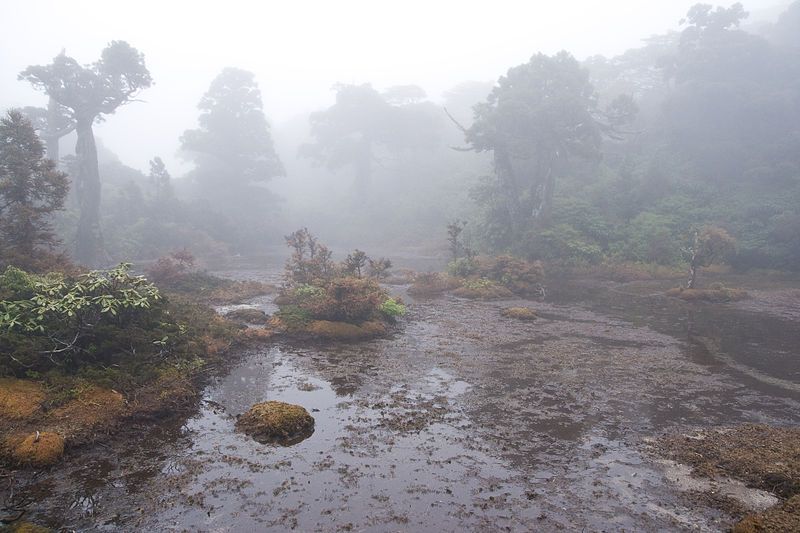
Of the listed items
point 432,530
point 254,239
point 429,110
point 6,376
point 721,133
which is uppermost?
point 429,110

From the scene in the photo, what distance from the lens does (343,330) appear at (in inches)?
531

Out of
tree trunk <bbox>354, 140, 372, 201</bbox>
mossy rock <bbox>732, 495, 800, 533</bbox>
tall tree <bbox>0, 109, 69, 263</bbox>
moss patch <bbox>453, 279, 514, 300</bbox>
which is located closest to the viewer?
mossy rock <bbox>732, 495, 800, 533</bbox>

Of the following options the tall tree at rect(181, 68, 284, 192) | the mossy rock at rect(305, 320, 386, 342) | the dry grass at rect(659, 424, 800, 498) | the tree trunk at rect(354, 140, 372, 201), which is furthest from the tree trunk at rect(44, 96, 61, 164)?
the dry grass at rect(659, 424, 800, 498)

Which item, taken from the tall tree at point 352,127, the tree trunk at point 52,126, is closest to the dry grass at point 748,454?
the tree trunk at point 52,126

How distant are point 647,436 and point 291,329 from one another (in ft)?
30.4

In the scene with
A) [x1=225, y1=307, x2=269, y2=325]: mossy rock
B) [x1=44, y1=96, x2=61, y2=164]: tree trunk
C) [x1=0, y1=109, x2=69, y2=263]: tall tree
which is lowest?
[x1=225, y1=307, x2=269, y2=325]: mossy rock

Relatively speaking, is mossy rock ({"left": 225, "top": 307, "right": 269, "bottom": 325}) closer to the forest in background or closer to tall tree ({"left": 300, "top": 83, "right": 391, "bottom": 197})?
the forest in background

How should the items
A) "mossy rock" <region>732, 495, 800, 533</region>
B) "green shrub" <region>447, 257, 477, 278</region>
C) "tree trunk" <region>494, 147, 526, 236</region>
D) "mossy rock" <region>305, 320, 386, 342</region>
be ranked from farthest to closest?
"tree trunk" <region>494, 147, 526, 236</region>
"green shrub" <region>447, 257, 477, 278</region>
"mossy rock" <region>305, 320, 386, 342</region>
"mossy rock" <region>732, 495, 800, 533</region>

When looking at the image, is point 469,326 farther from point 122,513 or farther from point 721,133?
point 721,133

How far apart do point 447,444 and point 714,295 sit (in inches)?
655

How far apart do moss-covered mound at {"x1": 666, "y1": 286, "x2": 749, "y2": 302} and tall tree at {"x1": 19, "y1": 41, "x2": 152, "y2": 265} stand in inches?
1272

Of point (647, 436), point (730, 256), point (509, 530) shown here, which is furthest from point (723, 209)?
point (509, 530)

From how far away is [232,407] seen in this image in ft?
28.2

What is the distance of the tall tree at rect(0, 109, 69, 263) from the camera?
42.8 feet
